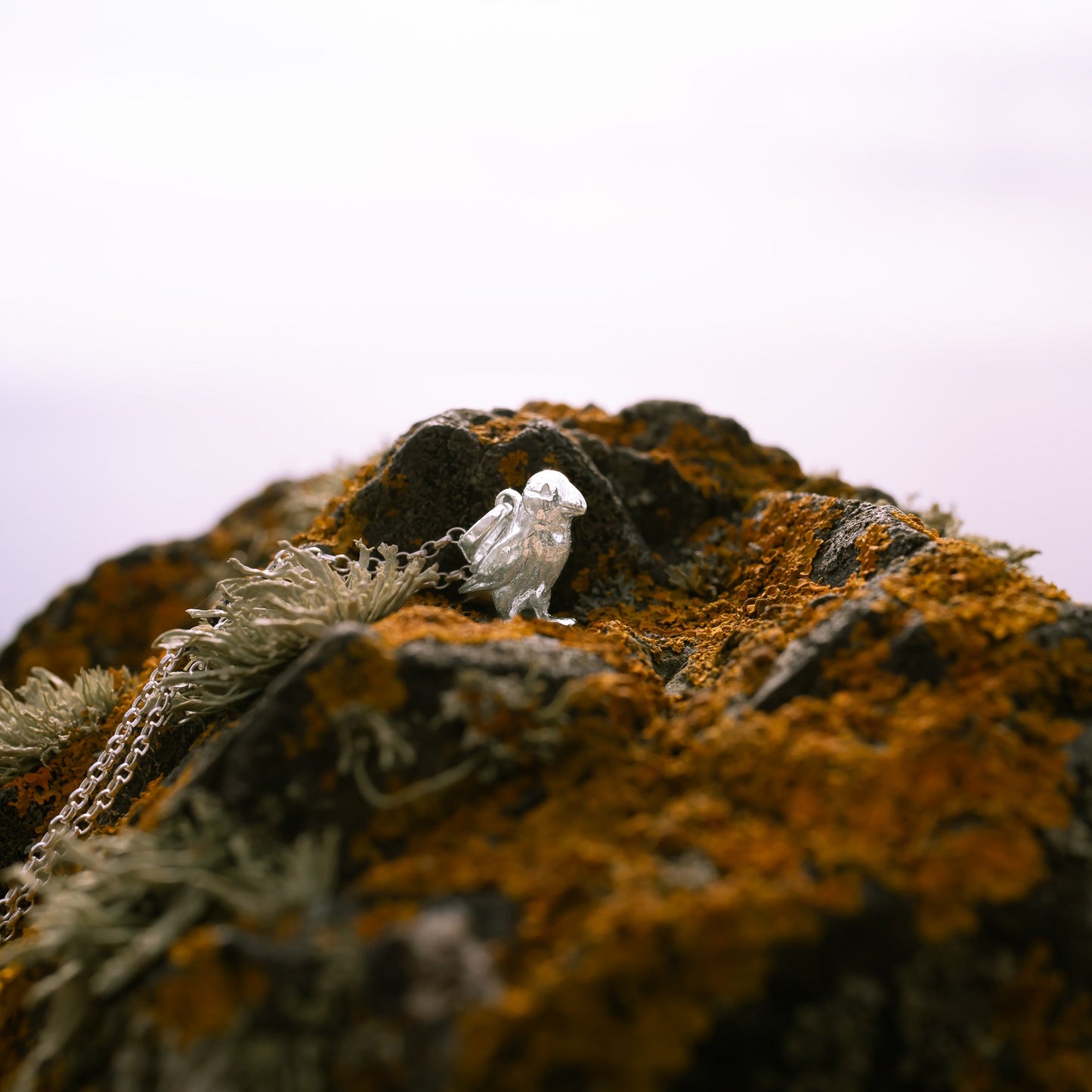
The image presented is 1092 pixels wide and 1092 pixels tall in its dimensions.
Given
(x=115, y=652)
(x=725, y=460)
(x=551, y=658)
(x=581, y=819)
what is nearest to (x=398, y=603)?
(x=551, y=658)

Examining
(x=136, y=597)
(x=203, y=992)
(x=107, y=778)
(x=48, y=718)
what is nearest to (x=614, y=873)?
(x=203, y=992)

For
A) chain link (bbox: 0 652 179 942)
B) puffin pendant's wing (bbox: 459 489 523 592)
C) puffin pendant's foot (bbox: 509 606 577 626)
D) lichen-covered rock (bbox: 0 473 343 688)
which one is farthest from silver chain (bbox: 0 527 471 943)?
lichen-covered rock (bbox: 0 473 343 688)

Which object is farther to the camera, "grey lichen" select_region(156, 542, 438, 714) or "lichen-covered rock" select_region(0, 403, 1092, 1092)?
"grey lichen" select_region(156, 542, 438, 714)

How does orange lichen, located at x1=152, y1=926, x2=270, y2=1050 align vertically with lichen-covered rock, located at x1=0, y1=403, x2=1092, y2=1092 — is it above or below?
below

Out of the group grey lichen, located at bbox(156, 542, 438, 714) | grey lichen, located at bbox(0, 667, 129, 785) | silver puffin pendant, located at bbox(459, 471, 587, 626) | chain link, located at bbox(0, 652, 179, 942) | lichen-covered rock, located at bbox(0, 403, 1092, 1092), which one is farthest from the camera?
grey lichen, located at bbox(0, 667, 129, 785)

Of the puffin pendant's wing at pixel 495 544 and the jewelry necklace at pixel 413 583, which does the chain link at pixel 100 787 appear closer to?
the jewelry necklace at pixel 413 583

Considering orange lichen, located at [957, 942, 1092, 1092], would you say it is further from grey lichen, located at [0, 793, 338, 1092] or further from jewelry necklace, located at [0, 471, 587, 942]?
jewelry necklace, located at [0, 471, 587, 942]

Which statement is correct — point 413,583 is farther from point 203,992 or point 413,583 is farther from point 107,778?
point 203,992

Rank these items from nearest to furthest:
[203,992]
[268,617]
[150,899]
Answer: [203,992] < [150,899] < [268,617]
